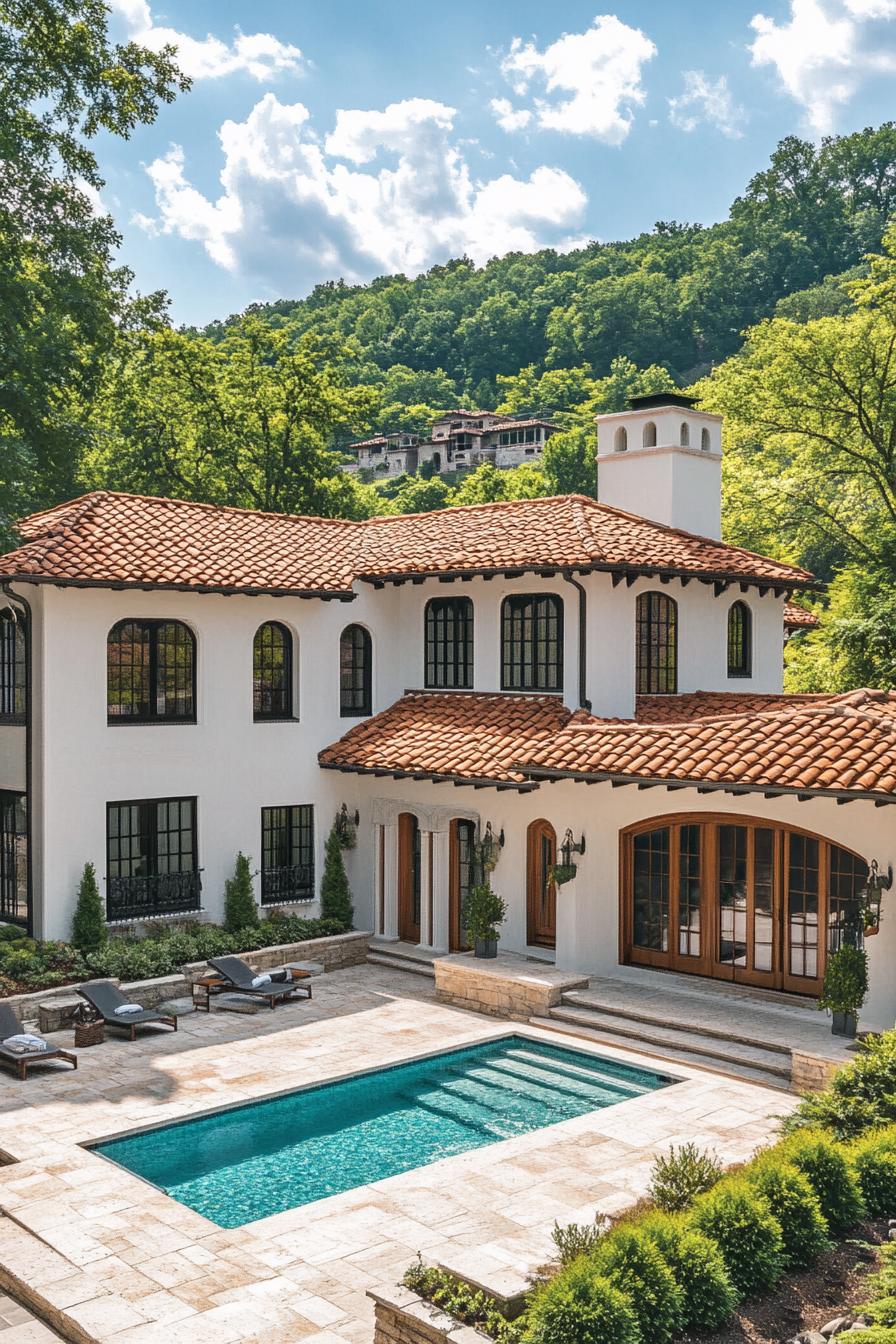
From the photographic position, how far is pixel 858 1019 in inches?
581

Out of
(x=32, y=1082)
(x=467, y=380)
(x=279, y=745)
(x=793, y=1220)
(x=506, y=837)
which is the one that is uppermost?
(x=467, y=380)

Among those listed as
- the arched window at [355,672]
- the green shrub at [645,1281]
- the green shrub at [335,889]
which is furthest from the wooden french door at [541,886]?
the green shrub at [645,1281]

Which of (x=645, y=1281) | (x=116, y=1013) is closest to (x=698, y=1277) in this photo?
(x=645, y=1281)

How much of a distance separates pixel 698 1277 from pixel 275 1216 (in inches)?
180

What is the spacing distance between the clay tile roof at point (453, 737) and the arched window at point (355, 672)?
0.41 meters

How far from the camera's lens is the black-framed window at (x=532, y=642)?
2081 cm

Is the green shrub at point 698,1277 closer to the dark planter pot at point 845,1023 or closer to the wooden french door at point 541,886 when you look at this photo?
the dark planter pot at point 845,1023

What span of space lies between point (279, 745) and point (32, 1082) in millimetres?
8048

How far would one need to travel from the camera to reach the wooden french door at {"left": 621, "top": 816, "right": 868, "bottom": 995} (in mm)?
16047

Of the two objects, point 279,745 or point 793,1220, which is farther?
point 279,745

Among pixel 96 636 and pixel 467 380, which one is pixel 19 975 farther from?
pixel 467 380

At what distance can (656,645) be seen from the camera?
70.1 feet

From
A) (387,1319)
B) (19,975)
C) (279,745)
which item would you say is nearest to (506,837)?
(279,745)

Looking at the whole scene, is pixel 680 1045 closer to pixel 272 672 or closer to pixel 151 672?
pixel 272 672
